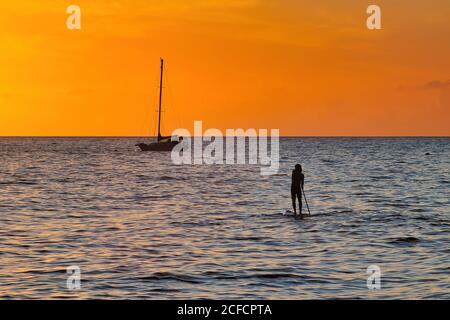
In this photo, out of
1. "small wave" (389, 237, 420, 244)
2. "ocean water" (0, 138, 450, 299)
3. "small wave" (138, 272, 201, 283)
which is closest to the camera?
"ocean water" (0, 138, 450, 299)

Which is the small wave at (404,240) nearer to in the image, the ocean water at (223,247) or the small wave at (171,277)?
the ocean water at (223,247)

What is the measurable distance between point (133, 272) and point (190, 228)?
379 inches

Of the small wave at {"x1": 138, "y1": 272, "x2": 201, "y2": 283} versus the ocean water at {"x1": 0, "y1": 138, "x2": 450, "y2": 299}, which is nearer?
the ocean water at {"x1": 0, "y1": 138, "x2": 450, "y2": 299}

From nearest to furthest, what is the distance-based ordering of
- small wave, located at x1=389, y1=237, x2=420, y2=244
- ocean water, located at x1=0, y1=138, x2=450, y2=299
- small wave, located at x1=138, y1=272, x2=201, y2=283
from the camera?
ocean water, located at x1=0, y1=138, x2=450, y2=299, small wave, located at x1=138, y1=272, x2=201, y2=283, small wave, located at x1=389, y1=237, x2=420, y2=244

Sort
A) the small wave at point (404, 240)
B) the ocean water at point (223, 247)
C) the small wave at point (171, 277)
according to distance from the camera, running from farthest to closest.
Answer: the small wave at point (404, 240) → the small wave at point (171, 277) → the ocean water at point (223, 247)

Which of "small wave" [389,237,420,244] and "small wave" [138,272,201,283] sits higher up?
"small wave" [389,237,420,244]

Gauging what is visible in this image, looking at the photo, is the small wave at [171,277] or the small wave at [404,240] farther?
the small wave at [404,240]

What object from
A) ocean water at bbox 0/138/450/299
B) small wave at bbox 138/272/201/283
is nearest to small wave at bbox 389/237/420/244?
ocean water at bbox 0/138/450/299

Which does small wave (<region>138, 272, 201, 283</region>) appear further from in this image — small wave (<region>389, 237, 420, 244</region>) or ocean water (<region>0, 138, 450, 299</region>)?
small wave (<region>389, 237, 420, 244</region>)

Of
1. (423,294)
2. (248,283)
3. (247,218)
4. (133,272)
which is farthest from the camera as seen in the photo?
(247,218)

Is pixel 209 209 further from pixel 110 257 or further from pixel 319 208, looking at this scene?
pixel 110 257

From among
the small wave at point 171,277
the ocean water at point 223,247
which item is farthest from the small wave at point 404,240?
the small wave at point 171,277
